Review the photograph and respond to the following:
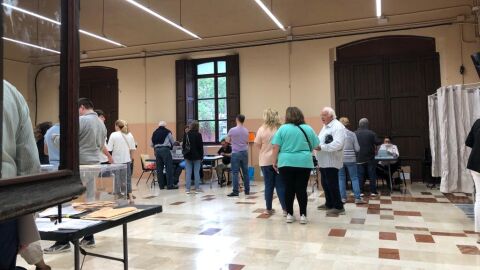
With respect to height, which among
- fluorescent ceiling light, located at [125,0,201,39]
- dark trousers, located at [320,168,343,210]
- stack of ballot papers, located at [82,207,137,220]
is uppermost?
fluorescent ceiling light, located at [125,0,201,39]

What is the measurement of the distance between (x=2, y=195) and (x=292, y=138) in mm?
3654

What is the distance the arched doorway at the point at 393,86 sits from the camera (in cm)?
871

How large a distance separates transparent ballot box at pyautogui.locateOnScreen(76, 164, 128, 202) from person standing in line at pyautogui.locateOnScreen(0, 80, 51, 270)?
90 centimetres

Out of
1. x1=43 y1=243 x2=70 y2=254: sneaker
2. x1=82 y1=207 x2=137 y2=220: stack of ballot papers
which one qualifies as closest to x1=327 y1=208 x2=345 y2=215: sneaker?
x1=43 y1=243 x2=70 y2=254: sneaker

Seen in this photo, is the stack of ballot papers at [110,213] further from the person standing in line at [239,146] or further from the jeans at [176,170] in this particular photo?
the jeans at [176,170]

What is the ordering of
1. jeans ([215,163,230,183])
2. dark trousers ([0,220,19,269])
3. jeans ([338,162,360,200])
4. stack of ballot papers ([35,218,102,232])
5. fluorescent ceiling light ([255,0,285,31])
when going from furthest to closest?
jeans ([215,163,230,183])
fluorescent ceiling light ([255,0,285,31])
jeans ([338,162,360,200])
stack of ballot papers ([35,218,102,232])
dark trousers ([0,220,19,269])

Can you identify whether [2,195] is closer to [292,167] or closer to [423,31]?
[292,167]

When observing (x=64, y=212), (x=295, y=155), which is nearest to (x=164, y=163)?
(x=295, y=155)

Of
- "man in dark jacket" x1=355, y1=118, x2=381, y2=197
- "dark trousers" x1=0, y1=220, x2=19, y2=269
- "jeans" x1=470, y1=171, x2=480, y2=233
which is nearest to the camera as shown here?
"dark trousers" x1=0, y1=220, x2=19, y2=269

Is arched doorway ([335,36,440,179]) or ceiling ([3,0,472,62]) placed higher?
ceiling ([3,0,472,62])

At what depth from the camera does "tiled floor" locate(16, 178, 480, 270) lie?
9.77 ft

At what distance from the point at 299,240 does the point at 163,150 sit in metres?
4.63

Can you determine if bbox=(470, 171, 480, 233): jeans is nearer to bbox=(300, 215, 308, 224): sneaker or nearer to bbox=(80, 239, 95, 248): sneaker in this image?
bbox=(300, 215, 308, 224): sneaker

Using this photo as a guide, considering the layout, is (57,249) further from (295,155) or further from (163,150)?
(163,150)
